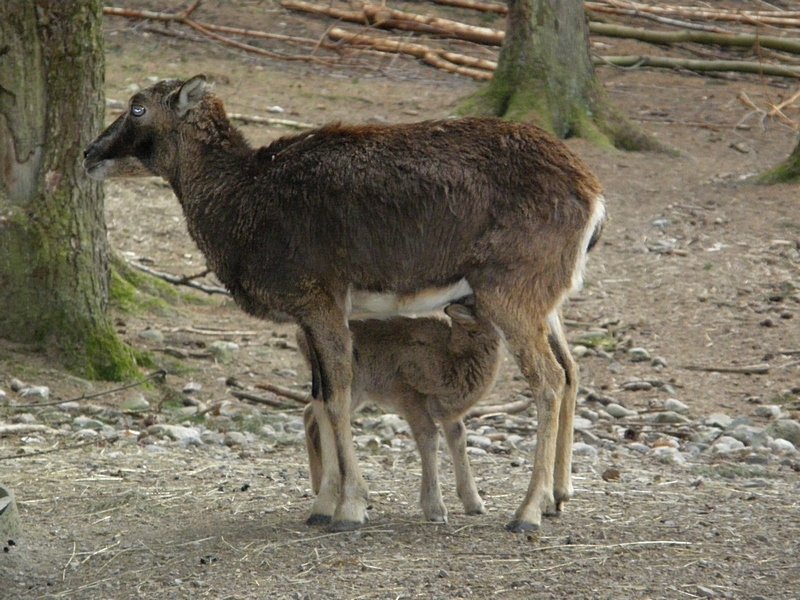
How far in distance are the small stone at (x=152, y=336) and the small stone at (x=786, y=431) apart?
469 centimetres

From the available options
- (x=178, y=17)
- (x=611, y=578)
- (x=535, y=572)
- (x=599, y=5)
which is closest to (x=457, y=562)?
(x=535, y=572)

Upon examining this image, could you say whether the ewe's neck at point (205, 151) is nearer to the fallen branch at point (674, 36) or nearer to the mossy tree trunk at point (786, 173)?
the mossy tree trunk at point (786, 173)

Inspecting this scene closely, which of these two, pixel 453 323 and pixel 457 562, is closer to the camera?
pixel 457 562

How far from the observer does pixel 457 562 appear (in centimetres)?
498

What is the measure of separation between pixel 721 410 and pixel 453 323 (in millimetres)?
3046

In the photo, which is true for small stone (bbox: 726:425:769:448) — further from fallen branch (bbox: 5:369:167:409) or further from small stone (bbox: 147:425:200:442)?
fallen branch (bbox: 5:369:167:409)

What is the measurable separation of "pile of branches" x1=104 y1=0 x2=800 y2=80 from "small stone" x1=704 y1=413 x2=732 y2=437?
973 centimetres

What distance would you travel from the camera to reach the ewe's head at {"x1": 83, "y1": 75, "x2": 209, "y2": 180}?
6.21 metres

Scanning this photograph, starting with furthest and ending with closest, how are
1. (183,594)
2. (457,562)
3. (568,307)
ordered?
(568,307) → (457,562) → (183,594)

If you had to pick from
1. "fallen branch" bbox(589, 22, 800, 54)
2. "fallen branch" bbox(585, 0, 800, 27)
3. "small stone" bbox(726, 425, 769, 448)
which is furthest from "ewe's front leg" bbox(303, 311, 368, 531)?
"fallen branch" bbox(585, 0, 800, 27)

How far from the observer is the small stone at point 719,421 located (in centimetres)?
778

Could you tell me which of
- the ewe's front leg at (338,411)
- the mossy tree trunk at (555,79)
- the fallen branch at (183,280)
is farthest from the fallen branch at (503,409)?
the mossy tree trunk at (555,79)

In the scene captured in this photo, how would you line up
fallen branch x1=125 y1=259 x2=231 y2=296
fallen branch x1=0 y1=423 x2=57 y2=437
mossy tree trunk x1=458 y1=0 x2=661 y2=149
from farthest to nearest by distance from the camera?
mossy tree trunk x1=458 y1=0 x2=661 y2=149, fallen branch x1=125 y1=259 x2=231 y2=296, fallen branch x1=0 y1=423 x2=57 y2=437

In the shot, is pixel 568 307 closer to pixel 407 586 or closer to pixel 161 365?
pixel 161 365
